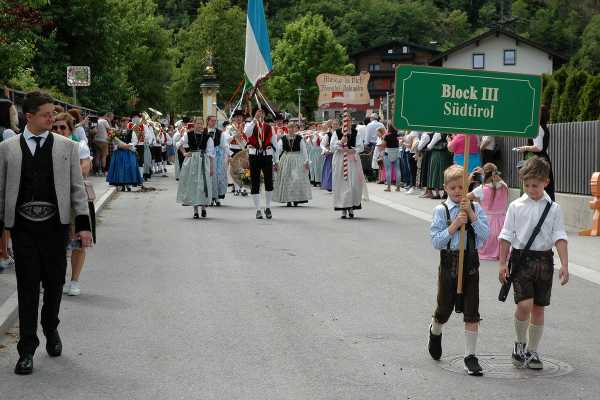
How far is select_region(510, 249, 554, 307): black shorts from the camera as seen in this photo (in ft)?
21.3

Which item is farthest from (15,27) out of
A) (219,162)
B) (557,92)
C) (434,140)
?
(557,92)

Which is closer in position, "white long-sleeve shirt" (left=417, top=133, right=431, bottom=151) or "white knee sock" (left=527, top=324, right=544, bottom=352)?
"white knee sock" (left=527, top=324, right=544, bottom=352)

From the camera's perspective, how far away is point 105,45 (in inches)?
1538

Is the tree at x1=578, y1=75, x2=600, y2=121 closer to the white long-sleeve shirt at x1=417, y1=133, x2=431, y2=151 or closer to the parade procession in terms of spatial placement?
the parade procession

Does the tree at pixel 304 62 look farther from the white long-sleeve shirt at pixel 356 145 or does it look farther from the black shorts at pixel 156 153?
the white long-sleeve shirt at pixel 356 145

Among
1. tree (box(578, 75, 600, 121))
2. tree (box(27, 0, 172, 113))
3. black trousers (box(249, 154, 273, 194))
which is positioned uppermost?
tree (box(27, 0, 172, 113))

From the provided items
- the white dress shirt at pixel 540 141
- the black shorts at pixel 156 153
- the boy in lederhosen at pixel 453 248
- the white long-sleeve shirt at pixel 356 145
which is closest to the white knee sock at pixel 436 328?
the boy in lederhosen at pixel 453 248

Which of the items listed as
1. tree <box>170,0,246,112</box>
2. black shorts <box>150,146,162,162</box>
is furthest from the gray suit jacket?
tree <box>170,0,246,112</box>

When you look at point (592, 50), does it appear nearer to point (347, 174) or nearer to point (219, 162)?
point (219, 162)

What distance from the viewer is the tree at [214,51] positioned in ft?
313

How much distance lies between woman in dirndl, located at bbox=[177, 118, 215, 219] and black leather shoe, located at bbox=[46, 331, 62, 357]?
426 inches

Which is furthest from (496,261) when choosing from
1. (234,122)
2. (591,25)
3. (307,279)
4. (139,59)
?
(591,25)

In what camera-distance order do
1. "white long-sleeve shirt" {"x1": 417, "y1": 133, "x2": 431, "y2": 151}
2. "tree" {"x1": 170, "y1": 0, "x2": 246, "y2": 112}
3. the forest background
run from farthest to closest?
"tree" {"x1": 170, "y1": 0, "x2": 246, "y2": 112} < the forest background < "white long-sleeve shirt" {"x1": 417, "y1": 133, "x2": 431, "y2": 151}

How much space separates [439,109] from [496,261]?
5424mm
